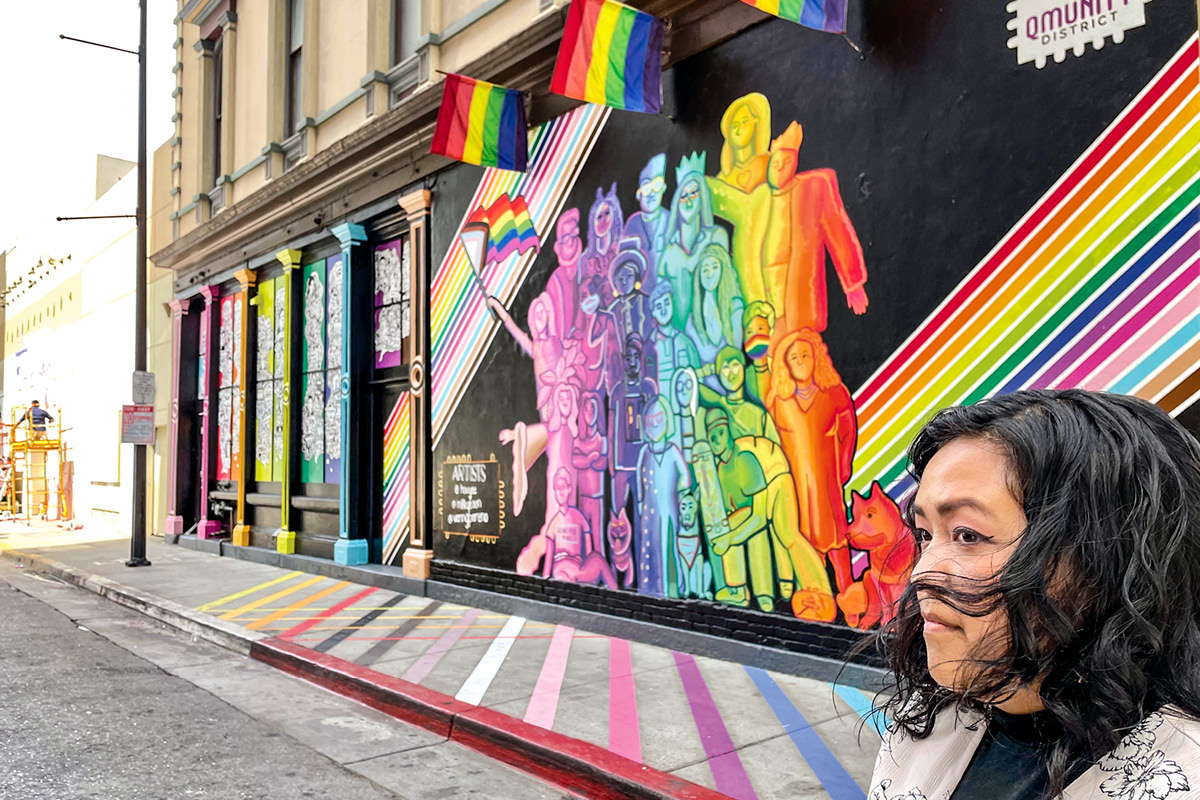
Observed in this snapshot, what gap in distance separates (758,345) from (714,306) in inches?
23.0

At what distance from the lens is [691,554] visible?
744 centimetres

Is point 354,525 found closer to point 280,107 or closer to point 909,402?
point 280,107

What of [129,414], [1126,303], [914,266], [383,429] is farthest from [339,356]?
[1126,303]

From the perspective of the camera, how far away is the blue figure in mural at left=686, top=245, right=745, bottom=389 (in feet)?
23.6

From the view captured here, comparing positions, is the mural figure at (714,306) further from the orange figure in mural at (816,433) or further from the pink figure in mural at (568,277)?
the pink figure in mural at (568,277)

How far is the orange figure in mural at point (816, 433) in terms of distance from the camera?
20.9 ft

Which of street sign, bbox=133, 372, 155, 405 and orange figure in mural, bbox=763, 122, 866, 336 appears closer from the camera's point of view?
orange figure in mural, bbox=763, 122, 866, 336

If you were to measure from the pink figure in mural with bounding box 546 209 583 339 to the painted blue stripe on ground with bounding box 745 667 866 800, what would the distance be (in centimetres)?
386

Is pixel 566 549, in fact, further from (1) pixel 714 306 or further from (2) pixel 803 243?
(2) pixel 803 243

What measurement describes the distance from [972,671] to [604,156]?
25.9ft

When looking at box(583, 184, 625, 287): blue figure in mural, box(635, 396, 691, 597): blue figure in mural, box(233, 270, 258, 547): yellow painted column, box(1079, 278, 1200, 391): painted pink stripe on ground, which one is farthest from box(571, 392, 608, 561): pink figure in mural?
box(233, 270, 258, 547): yellow painted column

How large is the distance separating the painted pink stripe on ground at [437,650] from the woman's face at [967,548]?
19.5ft

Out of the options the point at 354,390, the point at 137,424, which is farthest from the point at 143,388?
the point at 354,390

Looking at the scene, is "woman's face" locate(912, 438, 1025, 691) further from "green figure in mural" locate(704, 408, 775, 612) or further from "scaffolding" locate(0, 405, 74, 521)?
"scaffolding" locate(0, 405, 74, 521)
